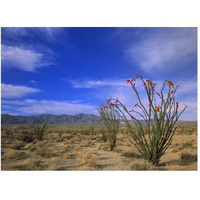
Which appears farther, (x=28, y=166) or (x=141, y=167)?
(x=28, y=166)

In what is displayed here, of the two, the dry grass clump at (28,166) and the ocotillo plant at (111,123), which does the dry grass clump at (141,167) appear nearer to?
the dry grass clump at (28,166)

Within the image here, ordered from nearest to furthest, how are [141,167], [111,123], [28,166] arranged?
[141,167] → [28,166] → [111,123]

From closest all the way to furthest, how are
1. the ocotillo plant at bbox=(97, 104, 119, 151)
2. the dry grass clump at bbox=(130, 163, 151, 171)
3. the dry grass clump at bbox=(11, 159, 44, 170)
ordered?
the dry grass clump at bbox=(130, 163, 151, 171) → the dry grass clump at bbox=(11, 159, 44, 170) → the ocotillo plant at bbox=(97, 104, 119, 151)

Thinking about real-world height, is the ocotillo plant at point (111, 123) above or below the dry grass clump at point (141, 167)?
above

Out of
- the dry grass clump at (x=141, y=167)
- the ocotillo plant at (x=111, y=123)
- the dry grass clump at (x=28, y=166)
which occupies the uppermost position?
the ocotillo plant at (x=111, y=123)

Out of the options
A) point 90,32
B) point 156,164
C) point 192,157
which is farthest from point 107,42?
point 192,157

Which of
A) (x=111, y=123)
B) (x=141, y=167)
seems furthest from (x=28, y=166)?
(x=111, y=123)

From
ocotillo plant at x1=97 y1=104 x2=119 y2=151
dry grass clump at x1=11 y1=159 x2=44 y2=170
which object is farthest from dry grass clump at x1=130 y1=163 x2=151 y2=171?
ocotillo plant at x1=97 y1=104 x2=119 y2=151

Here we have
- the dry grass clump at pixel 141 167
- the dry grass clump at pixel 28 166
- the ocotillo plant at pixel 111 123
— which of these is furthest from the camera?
the ocotillo plant at pixel 111 123

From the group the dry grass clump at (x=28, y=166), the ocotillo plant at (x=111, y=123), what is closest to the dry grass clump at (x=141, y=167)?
the dry grass clump at (x=28, y=166)

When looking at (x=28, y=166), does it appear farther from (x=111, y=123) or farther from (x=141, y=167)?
(x=111, y=123)

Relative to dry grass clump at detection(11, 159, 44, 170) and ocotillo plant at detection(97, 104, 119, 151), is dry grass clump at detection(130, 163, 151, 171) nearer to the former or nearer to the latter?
dry grass clump at detection(11, 159, 44, 170)
